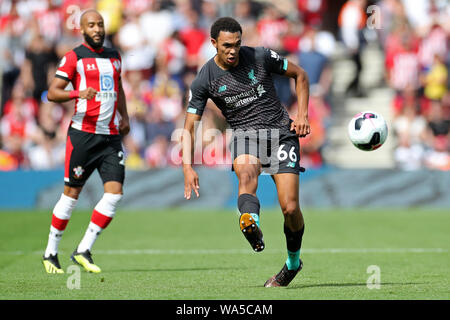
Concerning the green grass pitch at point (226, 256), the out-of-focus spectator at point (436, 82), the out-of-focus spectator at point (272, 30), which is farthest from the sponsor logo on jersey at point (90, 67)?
the out-of-focus spectator at point (436, 82)

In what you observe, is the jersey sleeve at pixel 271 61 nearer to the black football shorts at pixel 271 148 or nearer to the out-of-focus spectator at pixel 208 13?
the black football shorts at pixel 271 148

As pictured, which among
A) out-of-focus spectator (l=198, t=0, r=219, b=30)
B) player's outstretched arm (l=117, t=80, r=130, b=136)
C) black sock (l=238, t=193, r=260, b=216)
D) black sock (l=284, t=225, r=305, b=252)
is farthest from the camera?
out-of-focus spectator (l=198, t=0, r=219, b=30)

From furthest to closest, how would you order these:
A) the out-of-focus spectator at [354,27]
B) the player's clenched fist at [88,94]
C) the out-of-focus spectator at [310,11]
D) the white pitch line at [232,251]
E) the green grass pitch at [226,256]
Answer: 1. the out-of-focus spectator at [310,11]
2. the out-of-focus spectator at [354,27]
3. the white pitch line at [232,251]
4. the player's clenched fist at [88,94]
5. the green grass pitch at [226,256]

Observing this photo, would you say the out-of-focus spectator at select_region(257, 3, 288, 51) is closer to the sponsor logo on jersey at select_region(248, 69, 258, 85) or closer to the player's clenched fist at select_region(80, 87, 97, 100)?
the player's clenched fist at select_region(80, 87, 97, 100)

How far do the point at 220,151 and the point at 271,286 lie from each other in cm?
1012

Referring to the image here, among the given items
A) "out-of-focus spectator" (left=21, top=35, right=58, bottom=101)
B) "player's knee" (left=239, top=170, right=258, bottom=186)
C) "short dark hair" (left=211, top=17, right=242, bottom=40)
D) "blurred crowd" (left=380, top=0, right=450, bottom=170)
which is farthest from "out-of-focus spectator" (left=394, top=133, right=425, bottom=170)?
"short dark hair" (left=211, top=17, right=242, bottom=40)

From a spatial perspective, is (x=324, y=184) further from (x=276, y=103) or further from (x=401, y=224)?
(x=276, y=103)

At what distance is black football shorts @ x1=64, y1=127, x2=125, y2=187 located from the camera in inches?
377

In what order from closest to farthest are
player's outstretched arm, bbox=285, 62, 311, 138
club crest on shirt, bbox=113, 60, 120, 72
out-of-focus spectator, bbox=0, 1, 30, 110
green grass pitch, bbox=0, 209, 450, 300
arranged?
green grass pitch, bbox=0, 209, 450, 300
player's outstretched arm, bbox=285, 62, 311, 138
club crest on shirt, bbox=113, 60, 120, 72
out-of-focus spectator, bbox=0, 1, 30, 110

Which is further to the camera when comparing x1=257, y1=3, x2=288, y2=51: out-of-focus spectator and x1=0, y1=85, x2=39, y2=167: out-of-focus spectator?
x1=257, y1=3, x2=288, y2=51: out-of-focus spectator

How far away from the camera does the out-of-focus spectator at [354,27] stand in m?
20.1

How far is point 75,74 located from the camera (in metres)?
9.52

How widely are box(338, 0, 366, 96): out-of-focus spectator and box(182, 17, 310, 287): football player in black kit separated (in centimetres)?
1234
